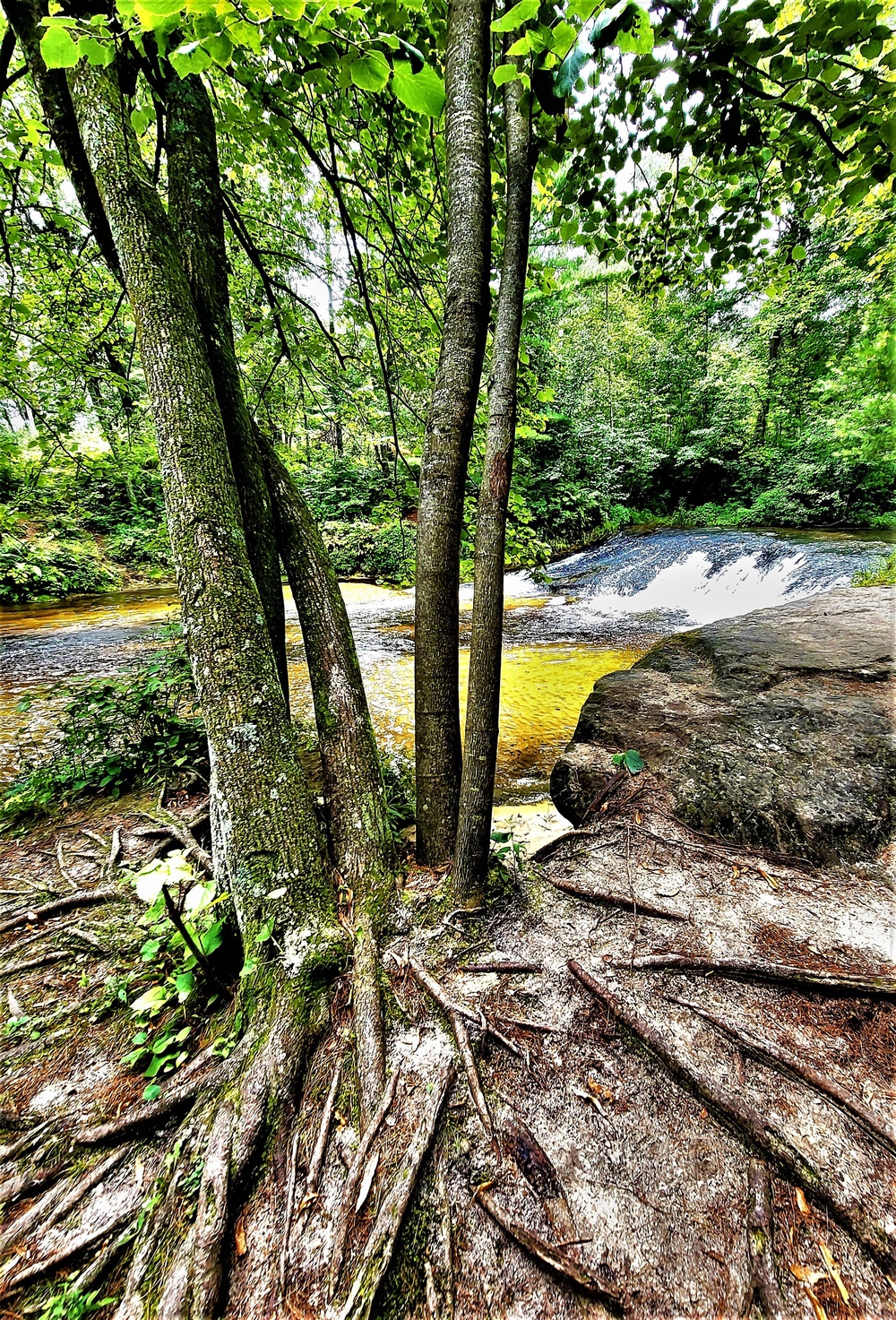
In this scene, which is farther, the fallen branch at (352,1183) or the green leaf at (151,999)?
the green leaf at (151,999)

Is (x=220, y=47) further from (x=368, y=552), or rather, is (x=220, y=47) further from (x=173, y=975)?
(x=368, y=552)

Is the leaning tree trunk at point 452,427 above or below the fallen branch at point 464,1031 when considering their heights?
above

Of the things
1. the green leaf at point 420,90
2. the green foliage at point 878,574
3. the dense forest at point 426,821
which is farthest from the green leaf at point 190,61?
the green foliage at point 878,574

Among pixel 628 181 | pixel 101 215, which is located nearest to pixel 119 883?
pixel 101 215

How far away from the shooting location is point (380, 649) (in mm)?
8461

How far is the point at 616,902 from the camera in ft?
7.23

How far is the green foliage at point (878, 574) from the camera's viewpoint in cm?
777

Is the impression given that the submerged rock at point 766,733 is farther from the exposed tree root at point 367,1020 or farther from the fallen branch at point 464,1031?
the exposed tree root at point 367,1020

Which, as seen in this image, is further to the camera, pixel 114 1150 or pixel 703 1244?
pixel 114 1150

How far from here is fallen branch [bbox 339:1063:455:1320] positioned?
1.05 m

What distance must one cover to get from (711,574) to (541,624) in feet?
17.8

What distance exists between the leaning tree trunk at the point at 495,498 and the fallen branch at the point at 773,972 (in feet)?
2.60

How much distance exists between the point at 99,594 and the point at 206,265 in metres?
14.0

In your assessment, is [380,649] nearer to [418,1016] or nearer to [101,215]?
[101,215]
